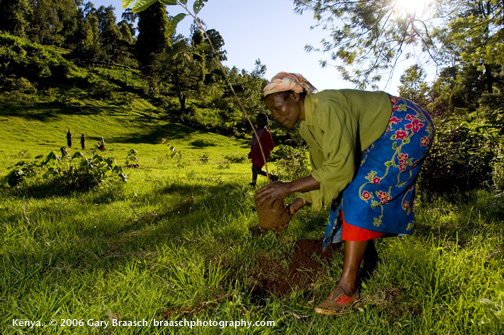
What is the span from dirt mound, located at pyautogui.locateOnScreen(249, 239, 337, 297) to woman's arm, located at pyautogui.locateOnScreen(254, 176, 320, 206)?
64cm

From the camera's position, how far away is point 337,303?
5.86 feet

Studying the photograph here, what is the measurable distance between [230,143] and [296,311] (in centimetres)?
2315

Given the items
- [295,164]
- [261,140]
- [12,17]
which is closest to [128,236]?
[295,164]

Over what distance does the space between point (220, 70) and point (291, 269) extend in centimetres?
2174

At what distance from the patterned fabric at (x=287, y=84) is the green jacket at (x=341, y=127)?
Answer: 0.25ft

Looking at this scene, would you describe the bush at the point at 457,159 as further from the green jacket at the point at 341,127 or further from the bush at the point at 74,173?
the bush at the point at 74,173

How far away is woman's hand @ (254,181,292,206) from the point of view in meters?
1.75

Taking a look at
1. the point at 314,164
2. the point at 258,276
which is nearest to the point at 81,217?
the point at 258,276

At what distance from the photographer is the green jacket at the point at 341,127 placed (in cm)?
162

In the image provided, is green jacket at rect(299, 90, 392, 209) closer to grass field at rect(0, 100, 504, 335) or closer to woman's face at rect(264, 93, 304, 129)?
woman's face at rect(264, 93, 304, 129)

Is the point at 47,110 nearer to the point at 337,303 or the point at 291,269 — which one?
the point at 291,269

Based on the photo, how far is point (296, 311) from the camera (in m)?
1.83

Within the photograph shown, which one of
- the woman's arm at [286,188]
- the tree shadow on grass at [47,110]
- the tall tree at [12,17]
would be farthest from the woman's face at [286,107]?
the tall tree at [12,17]

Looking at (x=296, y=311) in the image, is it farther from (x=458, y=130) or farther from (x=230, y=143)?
(x=230, y=143)
